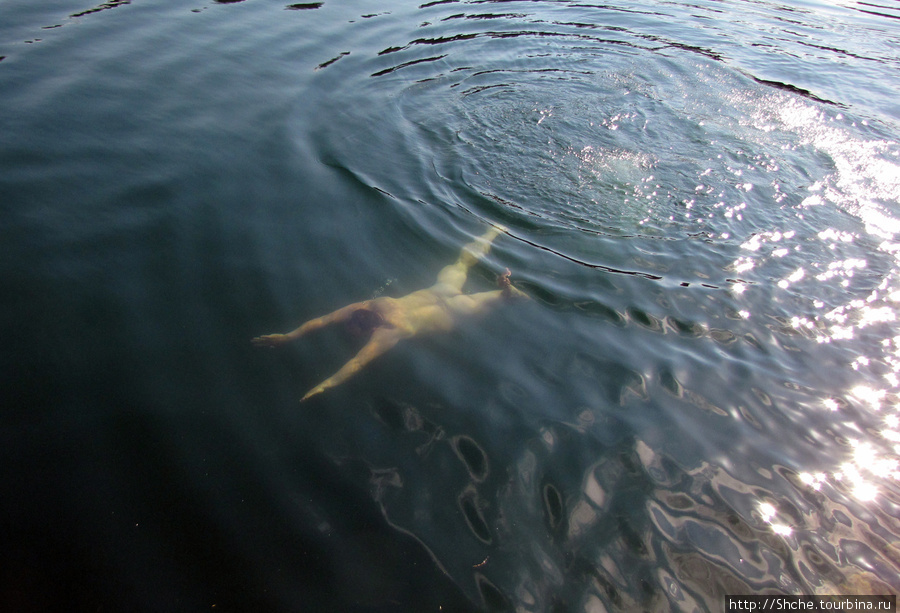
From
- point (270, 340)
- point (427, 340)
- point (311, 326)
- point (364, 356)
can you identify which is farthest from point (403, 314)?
point (270, 340)

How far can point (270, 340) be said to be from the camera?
15.3ft

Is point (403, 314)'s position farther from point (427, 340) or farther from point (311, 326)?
point (311, 326)

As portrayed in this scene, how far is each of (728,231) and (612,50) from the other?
21.6 feet

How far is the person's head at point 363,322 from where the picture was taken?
5023mm

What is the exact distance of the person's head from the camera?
502 cm

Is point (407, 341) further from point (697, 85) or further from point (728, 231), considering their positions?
A: point (697, 85)

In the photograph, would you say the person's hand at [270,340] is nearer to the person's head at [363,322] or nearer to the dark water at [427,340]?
the dark water at [427,340]

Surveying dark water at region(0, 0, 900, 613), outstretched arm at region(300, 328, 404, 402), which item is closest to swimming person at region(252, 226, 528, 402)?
outstretched arm at region(300, 328, 404, 402)

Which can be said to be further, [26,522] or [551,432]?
[551,432]

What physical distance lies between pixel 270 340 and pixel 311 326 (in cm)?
39

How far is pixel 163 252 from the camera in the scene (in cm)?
530

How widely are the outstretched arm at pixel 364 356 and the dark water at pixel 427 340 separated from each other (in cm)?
9

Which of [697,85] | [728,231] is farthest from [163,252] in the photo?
[697,85]

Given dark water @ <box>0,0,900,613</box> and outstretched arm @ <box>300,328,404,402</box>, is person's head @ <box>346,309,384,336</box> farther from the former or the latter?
dark water @ <box>0,0,900,613</box>
